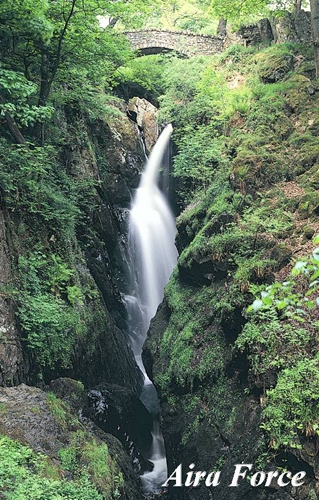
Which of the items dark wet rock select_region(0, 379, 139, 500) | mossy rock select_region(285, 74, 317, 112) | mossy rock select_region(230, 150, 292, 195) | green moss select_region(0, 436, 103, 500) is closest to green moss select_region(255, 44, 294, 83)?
mossy rock select_region(285, 74, 317, 112)

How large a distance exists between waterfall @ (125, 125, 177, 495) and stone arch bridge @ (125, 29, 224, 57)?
7.11m

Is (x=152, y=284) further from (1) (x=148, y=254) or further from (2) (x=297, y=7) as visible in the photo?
(2) (x=297, y=7)

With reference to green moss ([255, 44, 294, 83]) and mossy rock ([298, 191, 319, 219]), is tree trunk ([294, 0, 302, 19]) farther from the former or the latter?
mossy rock ([298, 191, 319, 219])

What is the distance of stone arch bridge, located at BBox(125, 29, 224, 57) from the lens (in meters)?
21.8

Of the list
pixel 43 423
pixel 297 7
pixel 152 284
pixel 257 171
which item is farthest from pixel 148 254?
pixel 297 7

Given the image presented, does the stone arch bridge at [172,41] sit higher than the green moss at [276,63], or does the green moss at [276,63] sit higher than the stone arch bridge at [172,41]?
the stone arch bridge at [172,41]

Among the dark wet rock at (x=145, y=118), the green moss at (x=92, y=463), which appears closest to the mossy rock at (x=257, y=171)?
the green moss at (x=92, y=463)

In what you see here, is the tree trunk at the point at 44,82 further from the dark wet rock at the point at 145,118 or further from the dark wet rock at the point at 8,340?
the dark wet rock at the point at 145,118

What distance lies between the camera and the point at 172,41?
22.2 meters

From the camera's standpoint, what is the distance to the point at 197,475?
23.0 feet

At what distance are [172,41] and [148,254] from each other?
1336cm

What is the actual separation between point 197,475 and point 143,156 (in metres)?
14.2

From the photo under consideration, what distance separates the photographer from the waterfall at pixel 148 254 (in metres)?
14.6

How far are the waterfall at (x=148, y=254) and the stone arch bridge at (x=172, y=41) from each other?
711 centimetres
